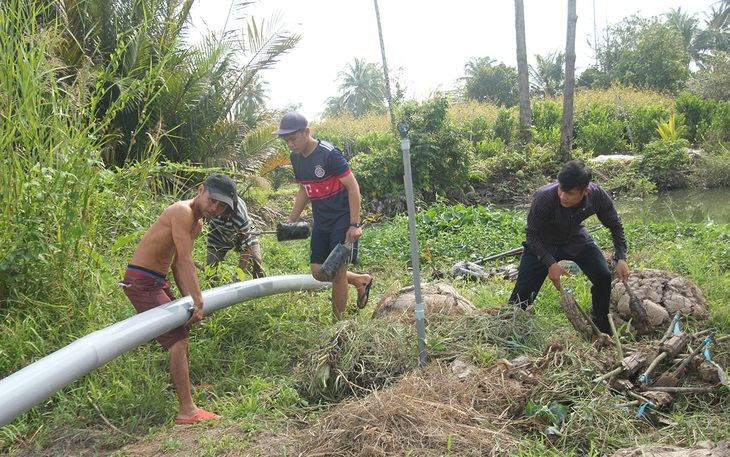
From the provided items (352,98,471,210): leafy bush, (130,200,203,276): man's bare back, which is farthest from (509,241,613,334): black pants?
(352,98,471,210): leafy bush

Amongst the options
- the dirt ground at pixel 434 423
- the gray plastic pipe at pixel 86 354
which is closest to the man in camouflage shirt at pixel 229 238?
the gray plastic pipe at pixel 86 354

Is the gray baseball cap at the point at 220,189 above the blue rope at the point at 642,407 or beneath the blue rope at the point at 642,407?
above

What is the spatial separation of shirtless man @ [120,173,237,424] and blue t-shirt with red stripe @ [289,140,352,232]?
1.07 meters

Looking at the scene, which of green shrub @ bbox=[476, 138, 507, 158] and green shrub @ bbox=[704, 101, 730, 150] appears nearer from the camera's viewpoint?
green shrub @ bbox=[704, 101, 730, 150]

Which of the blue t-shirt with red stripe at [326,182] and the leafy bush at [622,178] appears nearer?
the blue t-shirt with red stripe at [326,182]

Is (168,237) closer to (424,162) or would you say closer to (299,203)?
(299,203)

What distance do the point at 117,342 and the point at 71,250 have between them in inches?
50.9

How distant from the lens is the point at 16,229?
4.00 m

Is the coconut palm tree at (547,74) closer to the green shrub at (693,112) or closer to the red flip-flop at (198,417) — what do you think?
the green shrub at (693,112)

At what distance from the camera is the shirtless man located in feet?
11.3

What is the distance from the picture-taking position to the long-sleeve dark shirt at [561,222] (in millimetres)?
4055

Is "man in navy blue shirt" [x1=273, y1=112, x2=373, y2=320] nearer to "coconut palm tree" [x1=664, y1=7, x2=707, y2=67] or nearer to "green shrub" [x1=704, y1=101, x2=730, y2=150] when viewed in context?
"green shrub" [x1=704, y1=101, x2=730, y2=150]

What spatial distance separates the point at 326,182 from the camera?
4590 mm

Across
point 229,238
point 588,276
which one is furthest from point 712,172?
point 229,238
